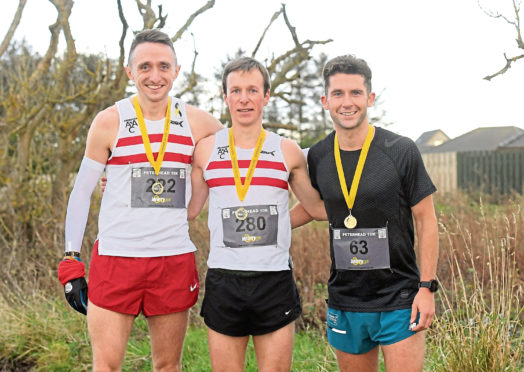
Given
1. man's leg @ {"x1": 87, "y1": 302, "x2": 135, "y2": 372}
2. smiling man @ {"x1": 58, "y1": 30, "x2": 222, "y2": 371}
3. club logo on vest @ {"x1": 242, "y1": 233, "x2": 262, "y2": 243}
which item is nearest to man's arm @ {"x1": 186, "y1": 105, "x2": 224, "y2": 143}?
smiling man @ {"x1": 58, "y1": 30, "x2": 222, "y2": 371}

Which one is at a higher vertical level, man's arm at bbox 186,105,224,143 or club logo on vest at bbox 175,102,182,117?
club logo on vest at bbox 175,102,182,117

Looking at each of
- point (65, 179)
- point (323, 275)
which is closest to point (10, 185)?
point (65, 179)

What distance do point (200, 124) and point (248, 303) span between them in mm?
1030

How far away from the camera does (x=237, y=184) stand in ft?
9.71

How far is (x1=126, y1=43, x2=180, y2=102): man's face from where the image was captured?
121 inches

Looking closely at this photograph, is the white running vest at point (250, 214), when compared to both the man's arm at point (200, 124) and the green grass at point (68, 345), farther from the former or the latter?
the green grass at point (68, 345)

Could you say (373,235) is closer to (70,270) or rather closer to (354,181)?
(354,181)

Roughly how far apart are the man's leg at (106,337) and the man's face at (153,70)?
1173 mm

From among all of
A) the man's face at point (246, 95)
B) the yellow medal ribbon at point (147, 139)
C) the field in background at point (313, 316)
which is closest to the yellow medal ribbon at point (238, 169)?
the man's face at point (246, 95)

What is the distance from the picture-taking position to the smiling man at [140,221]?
2984 millimetres

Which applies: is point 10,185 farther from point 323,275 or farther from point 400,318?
point 400,318

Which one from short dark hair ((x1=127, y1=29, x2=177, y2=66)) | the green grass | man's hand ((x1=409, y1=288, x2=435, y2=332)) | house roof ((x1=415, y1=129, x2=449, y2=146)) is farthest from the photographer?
house roof ((x1=415, y1=129, x2=449, y2=146))

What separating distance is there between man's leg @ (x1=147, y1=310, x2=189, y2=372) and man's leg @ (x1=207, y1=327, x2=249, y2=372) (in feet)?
0.74

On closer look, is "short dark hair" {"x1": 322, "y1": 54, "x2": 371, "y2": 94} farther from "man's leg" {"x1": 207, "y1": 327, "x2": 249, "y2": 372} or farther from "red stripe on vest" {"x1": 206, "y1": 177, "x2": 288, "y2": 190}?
"man's leg" {"x1": 207, "y1": 327, "x2": 249, "y2": 372}
